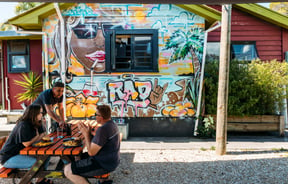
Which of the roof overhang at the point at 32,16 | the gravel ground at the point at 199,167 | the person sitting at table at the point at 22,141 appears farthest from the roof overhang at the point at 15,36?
the person sitting at table at the point at 22,141

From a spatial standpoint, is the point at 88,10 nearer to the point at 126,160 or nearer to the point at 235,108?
the point at 126,160

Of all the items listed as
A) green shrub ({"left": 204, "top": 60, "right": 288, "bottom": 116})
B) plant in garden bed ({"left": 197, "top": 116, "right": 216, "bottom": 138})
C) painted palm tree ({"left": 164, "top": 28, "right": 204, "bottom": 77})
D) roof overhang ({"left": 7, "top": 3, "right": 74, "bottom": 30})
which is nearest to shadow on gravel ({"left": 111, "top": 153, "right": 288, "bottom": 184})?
plant in garden bed ({"left": 197, "top": 116, "right": 216, "bottom": 138})

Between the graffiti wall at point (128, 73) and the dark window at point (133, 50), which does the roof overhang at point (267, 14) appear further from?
the dark window at point (133, 50)

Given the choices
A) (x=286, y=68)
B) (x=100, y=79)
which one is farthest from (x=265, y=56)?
(x=100, y=79)

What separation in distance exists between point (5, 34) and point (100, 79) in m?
4.32

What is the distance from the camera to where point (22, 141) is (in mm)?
3180

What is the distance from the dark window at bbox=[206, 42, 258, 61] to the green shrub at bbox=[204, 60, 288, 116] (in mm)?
1534

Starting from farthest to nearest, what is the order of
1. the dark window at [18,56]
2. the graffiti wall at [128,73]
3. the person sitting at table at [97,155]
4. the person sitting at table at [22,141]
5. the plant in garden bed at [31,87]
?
the dark window at [18,56], the plant in garden bed at [31,87], the graffiti wall at [128,73], the person sitting at table at [22,141], the person sitting at table at [97,155]

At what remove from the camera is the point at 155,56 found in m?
6.95

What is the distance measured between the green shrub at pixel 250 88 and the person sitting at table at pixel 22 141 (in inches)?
202

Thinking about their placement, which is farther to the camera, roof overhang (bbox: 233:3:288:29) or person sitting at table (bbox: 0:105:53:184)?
roof overhang (bbox: 233:3:288:29)

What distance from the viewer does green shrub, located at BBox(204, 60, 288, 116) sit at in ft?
22.7

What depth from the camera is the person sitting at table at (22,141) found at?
10.5ft

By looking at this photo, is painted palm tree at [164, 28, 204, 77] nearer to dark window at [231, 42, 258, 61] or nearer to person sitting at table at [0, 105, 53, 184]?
dark window at [231, 42, 258, 61]
